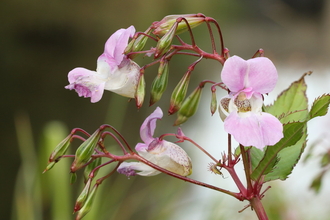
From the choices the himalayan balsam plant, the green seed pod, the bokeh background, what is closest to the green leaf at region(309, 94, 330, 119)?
the himalayan balsam plant

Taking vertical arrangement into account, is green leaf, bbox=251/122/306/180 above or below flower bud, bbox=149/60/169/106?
below

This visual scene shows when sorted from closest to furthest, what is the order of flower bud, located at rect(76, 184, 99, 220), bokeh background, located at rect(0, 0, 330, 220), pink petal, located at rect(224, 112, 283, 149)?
pink petal, located at rect(224, 112, 283, 149)
flower bud, located at rect(76, 184, 99, 220)
bokeh background, located at rect(0, 0, 330, 220)

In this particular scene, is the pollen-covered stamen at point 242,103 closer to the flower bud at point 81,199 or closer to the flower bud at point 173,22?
the flower bud at point 173,22

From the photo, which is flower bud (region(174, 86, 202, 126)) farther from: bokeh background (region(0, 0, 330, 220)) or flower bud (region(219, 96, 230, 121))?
bokeh background (region(0, 0, 330, 220))

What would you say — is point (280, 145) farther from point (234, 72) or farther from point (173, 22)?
point (173, 22)

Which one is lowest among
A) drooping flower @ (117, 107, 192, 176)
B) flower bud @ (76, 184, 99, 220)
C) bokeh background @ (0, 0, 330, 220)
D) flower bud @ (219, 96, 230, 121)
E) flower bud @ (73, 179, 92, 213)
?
bokeh background @ (0, 0, 330, 220)

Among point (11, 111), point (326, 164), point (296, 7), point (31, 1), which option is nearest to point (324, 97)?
point (326, 164)

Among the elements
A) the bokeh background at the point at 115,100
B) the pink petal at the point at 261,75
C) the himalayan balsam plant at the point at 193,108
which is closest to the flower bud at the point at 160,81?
the himalayan balsam plant at the point at 193,108
